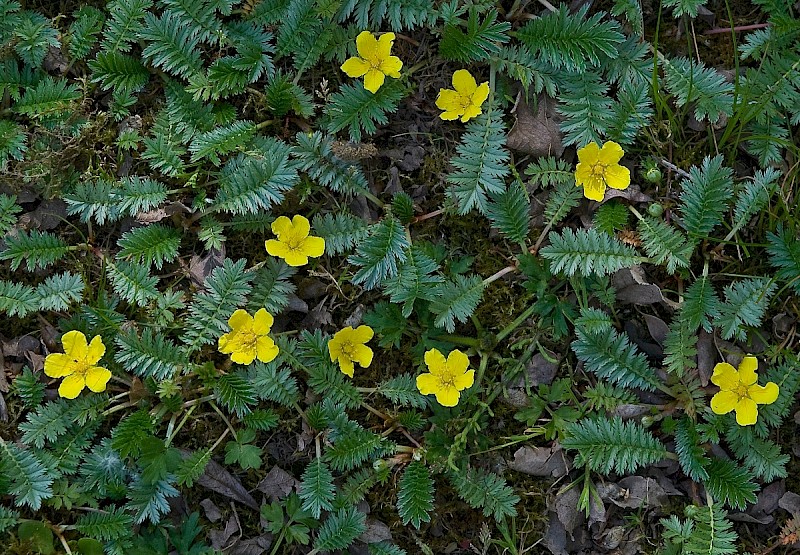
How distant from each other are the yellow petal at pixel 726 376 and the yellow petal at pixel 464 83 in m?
1.63

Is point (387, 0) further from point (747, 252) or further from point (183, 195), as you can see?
point (747, 252)

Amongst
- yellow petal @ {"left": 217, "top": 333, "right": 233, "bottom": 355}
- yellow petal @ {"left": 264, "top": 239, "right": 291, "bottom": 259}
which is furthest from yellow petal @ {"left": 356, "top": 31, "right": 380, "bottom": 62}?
yellow petal @ {"left": 217, "top": 333, "right": 233, "bottom": 355}

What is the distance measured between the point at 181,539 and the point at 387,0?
8.63 ft

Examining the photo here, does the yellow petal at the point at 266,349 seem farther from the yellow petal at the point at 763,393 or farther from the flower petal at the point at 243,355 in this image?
the yellow petal at the point at 763,393

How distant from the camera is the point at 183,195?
3.44 metres

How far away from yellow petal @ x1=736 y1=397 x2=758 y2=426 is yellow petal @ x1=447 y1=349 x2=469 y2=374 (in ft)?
3.88

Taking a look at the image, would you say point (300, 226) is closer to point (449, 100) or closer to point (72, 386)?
point (449, 100)

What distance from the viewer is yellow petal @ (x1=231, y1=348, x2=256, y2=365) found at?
3.20m

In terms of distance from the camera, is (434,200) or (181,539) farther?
(434,200)

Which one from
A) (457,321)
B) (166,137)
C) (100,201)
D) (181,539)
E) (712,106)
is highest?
(712,106)

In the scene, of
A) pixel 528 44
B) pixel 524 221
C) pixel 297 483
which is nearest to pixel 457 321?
pixel 524 221

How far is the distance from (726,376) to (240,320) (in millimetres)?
2129

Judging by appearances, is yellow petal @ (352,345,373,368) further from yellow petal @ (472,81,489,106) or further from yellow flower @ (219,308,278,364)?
yellow petal @ (472,81,489,106)

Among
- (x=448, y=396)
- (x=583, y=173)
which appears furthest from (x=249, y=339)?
(x=583, y=173)
